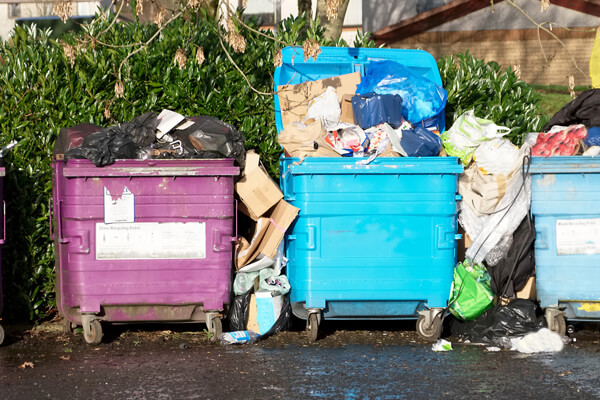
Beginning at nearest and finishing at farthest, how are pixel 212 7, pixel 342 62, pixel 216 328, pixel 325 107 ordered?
pixel 216 328 < pixel 325 107 < pixel 342 62 < pixel 212 7

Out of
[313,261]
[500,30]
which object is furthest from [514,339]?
[500,30]

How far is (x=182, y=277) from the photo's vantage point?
18.1 ft

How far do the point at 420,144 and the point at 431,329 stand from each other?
124 cm

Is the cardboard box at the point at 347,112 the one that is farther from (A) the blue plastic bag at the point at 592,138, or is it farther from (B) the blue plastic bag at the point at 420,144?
(A) the blue plastic bag at the point at 592,138

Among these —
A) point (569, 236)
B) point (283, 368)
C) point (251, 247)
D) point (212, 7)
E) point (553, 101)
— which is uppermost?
point (212, 7)

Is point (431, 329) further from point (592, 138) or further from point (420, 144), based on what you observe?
point (592, 138)

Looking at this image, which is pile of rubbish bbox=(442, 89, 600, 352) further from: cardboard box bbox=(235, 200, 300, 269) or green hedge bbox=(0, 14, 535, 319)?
green hedge bbox=(0, 14, 535, 319)

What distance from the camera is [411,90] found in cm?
637

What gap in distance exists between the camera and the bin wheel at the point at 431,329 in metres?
5.67

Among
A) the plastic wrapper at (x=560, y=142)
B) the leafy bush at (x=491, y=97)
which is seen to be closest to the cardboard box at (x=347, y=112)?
the leafy bush at (x=491, y=97)

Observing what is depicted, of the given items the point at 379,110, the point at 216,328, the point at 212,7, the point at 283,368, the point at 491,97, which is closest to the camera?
the point at 283,368

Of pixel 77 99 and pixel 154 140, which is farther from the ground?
pixel 77 99

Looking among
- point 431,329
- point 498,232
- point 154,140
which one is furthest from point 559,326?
point 154,140

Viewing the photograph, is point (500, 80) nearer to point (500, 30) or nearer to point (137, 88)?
point (137, 88)
